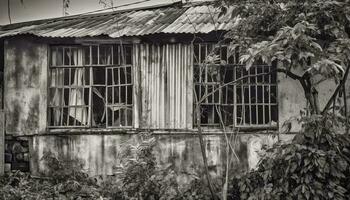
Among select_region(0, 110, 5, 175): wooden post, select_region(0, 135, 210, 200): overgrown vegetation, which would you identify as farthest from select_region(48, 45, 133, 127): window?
select_region(0, 110, 5, 175): wooden post

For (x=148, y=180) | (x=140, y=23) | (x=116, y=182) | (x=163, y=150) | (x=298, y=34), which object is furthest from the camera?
(x=140, y=23)

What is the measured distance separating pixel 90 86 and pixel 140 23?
1.67 meters

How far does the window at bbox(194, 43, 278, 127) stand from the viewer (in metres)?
9.55

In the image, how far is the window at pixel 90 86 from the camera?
9.87 meters

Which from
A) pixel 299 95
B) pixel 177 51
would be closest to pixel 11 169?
pixel 177 51

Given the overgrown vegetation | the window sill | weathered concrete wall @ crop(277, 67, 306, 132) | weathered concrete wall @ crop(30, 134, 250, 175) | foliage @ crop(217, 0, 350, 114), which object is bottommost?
the overgrown vegetation

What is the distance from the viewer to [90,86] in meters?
9.95

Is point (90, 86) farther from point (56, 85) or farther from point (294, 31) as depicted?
point (294, 31)

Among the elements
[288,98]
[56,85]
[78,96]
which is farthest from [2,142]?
[288,98]

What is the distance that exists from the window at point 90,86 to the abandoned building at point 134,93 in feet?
0.07

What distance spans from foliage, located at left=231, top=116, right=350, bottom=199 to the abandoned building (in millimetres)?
1777

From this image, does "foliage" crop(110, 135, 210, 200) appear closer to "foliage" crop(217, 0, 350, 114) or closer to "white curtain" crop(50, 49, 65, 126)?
"white curtain" crop(50, 49, 65, 126)

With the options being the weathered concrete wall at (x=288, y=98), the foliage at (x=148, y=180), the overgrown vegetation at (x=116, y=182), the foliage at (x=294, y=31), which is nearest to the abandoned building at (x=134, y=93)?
the weathered concrete wall at (x=288, y=98)

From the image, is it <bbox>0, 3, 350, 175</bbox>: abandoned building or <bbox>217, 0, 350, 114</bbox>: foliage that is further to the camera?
<bbox>0, 3, 350, 175</bbox>: abandoned building
